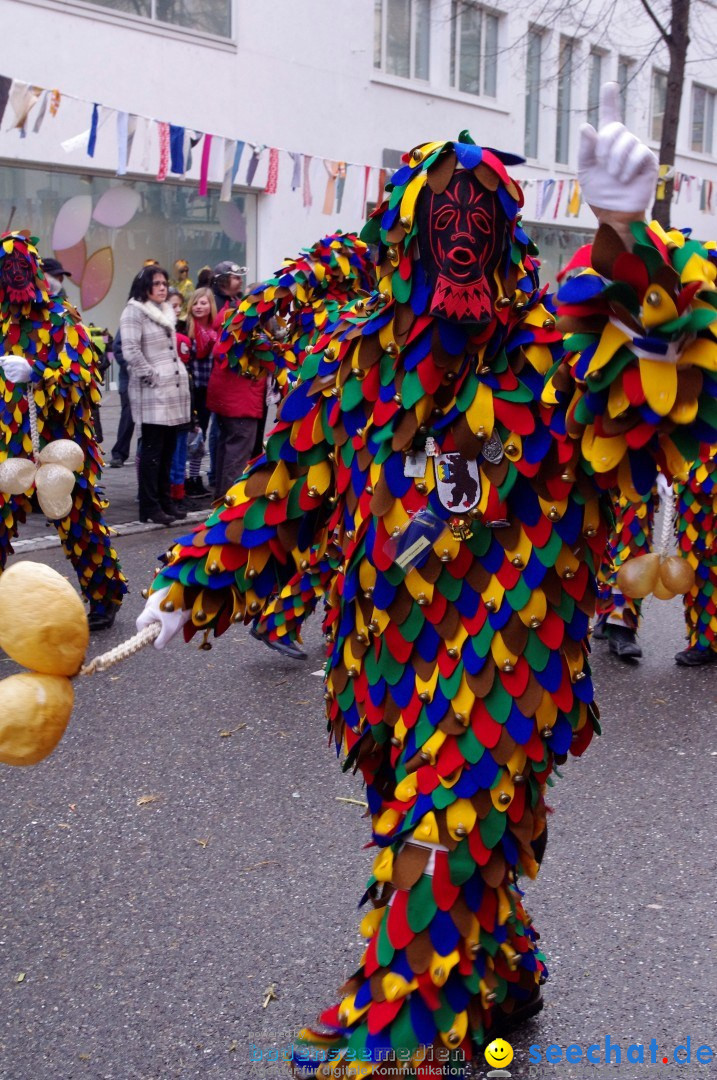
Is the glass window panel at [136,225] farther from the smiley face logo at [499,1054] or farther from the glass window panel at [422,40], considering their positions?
the smiley face logo at [499,1054]

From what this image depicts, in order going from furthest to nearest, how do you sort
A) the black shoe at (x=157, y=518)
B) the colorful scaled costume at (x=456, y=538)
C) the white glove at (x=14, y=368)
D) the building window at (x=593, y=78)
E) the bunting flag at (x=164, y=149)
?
the building window at (x=593, y=78) → the bunting flag at (x=164, y=149) → the black shoe at (x=157, y=518) → the white glove at (x=14, y=368) → the colorful scaled costume at (x=456, y=538)

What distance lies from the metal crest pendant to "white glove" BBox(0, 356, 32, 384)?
3.57 m

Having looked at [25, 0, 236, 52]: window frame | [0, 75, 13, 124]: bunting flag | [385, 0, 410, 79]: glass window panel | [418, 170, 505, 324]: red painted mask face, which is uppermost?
[385, 0, 410, 79]: glass window panel

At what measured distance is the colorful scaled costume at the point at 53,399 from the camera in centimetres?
548

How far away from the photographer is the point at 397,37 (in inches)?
667

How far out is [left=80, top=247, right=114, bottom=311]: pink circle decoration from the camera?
1317cm

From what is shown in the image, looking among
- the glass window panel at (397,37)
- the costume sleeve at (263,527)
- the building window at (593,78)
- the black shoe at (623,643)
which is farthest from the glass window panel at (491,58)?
the costume sleeve at (263,527)

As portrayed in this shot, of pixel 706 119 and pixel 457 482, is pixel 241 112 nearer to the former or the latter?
pixel 457 482

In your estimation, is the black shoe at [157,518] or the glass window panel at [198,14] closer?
the black shoe at [157,518]

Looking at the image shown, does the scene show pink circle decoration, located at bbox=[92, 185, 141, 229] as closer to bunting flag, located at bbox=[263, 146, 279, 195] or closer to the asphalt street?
bunting flag, located at bbox=[263, 146, 279, 195]

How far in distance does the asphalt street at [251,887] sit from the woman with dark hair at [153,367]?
3.39 m

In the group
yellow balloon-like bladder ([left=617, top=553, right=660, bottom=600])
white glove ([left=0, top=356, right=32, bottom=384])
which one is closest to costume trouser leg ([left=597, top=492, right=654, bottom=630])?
yellow balloon-like bladder ([left=617, top=553, right=660, bottom=600])


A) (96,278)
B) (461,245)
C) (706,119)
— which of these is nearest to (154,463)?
(96,278)

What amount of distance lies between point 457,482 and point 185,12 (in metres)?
12.9
